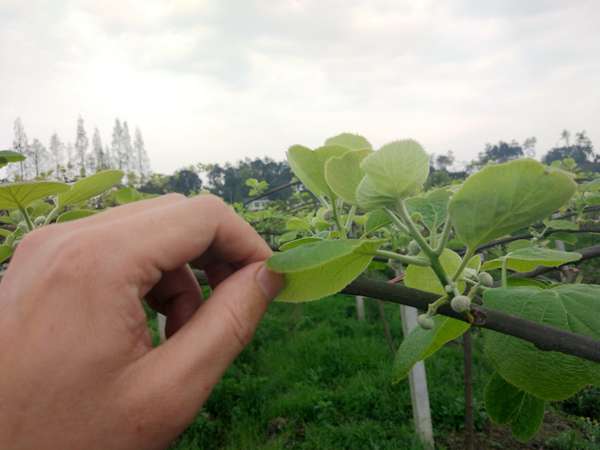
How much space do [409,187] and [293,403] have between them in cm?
470

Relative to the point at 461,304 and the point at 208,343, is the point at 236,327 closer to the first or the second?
the point at 208,343

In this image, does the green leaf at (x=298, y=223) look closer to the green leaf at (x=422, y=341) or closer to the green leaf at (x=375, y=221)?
the green leaf at (x=375, y=221)

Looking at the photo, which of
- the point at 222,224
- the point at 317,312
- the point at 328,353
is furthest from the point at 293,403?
the point at 222,224

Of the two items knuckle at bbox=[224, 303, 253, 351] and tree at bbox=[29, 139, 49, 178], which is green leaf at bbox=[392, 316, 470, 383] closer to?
knuckle at bbox=[224, 303, 253, 351]

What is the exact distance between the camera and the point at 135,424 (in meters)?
0.69

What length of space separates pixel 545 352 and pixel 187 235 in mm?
627

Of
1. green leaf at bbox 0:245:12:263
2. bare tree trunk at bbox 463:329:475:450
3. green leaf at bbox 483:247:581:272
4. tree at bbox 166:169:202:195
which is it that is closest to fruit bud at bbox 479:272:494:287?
green leaf at bbox 483:247:581:272

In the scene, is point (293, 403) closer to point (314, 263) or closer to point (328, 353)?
point (328, 353)

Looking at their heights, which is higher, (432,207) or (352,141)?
(352,141)

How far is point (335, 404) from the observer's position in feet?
16.5

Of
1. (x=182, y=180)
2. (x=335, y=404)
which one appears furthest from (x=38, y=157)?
(x=335, y=404)

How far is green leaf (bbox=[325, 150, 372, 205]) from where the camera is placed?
783 millimetres

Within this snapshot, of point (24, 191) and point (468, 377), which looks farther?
point (468, 377)

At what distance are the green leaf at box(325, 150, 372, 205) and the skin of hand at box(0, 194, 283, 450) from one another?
195mm
